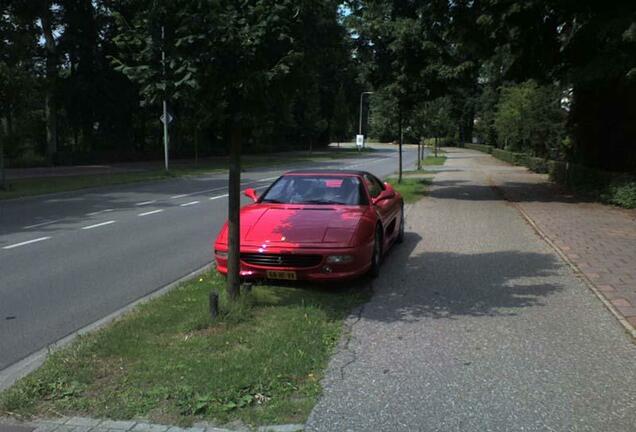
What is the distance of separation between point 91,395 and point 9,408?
488 millimetres

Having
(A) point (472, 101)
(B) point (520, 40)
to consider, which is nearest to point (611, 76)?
(B) point (520, 40)

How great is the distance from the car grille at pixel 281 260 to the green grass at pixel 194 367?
0.58 m

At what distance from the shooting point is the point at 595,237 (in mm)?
10406

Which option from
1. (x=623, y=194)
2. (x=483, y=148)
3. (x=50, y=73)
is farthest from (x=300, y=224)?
(x=483, y=148)

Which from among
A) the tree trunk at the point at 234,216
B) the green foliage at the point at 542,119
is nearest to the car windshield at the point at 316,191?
the tree trunk at the point at 234,216

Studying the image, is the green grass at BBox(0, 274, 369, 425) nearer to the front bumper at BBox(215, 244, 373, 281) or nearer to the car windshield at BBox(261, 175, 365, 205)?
the front bumper at BBox(215, 244, 373, 281)

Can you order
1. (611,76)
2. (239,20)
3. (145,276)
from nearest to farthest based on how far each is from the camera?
(239,20) → (145,276) → (611,76)

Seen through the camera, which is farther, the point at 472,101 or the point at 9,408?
the point at 472,101

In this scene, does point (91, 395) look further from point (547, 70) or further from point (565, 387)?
point (547, 70)

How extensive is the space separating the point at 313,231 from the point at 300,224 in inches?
10.9

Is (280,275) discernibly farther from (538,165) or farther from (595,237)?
(538,165)

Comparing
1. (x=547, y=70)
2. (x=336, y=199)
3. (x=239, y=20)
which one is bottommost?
(x=336, y=199)

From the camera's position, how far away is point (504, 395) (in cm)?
402

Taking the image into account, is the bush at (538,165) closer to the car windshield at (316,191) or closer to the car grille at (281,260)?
the car windshield at (316,191)
